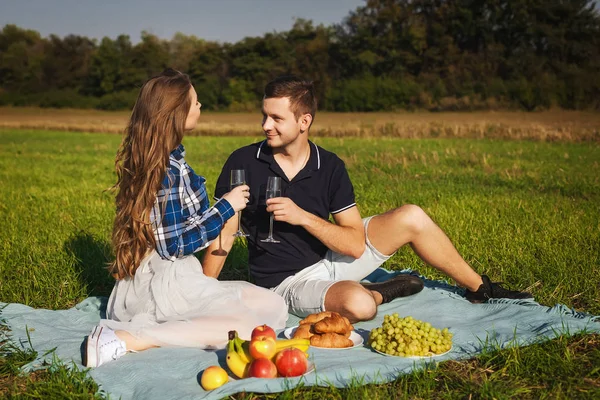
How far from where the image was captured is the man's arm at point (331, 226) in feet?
17.1

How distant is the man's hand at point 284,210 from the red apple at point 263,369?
126cm

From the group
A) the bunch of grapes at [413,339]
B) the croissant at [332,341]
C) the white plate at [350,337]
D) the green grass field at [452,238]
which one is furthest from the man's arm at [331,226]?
the green grass field at [452,238]

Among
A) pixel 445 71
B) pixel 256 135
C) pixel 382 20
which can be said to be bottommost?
pixel 256 135

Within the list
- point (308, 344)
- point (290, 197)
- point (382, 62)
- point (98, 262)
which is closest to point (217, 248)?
point (290, 197)

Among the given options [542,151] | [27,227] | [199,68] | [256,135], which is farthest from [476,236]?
[199,68]

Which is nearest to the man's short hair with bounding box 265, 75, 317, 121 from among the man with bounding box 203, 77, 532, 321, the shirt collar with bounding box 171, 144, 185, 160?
the man with bounding box 203, 77, 532, 321

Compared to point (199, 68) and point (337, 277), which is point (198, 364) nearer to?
point (337, 277)

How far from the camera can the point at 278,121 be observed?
561 centimetres

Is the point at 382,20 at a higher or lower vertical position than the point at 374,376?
higher

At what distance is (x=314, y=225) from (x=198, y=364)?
146cm

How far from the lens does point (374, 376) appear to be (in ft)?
14.3

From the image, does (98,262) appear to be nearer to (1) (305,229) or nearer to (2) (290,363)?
(1) (305,229)

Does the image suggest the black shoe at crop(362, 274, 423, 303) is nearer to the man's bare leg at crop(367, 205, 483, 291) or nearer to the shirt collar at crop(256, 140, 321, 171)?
the man's bare leg at crop(367, 205, 483, 291)

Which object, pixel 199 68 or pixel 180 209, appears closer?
pixel 180 209
